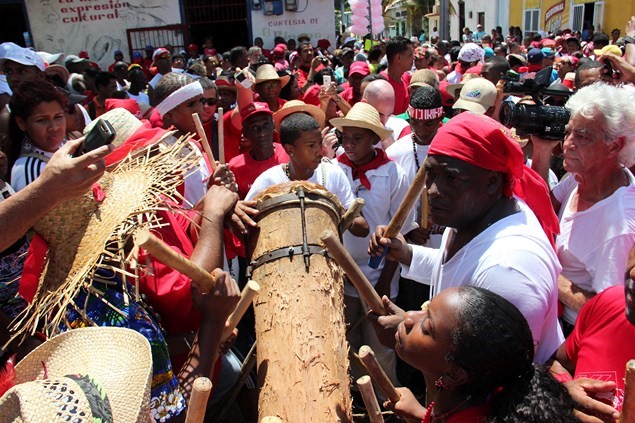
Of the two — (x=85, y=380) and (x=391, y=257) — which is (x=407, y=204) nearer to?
(x=391, y=257)

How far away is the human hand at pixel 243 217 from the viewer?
2.61 metres

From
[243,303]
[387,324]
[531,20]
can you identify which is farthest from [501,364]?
[531,20]

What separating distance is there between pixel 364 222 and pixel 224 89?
3751 millimetres

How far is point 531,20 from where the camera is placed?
28.8m

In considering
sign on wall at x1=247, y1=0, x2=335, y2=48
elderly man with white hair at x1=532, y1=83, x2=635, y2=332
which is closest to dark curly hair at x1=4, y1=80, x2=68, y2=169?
elderly man with white hair at x1=532, y1=83, x2=635, y2=332

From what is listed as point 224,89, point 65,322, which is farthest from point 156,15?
point 65,322

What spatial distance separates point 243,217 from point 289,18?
16943 mm

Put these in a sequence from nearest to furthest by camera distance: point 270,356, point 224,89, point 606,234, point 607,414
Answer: point 607,414 < point 270,356 < point 606,234 < point 224,89

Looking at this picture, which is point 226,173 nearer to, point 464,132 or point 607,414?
point 464,132

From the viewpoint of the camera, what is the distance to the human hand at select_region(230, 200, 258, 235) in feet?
8.56

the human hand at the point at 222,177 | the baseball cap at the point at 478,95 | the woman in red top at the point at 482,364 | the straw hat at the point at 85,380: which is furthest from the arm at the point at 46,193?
the baseball cap at the point at 478,95

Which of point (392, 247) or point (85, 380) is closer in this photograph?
point (85, 380)

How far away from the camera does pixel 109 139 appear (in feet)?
6.55

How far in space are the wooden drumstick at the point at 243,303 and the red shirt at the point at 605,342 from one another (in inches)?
47.8
